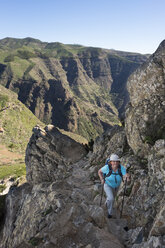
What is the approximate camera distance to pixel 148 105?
1712 cm

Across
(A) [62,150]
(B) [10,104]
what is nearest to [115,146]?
(A) [62,150]

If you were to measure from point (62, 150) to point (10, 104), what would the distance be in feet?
444

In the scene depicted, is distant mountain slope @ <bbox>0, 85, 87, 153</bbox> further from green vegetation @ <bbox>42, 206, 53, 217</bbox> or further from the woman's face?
the woman's face

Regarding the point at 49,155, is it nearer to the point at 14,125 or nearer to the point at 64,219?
the point at 64,219

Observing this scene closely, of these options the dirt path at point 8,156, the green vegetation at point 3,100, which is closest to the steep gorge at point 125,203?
the dirt path at point 8,156

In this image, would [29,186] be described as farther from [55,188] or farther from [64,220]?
[64,220]

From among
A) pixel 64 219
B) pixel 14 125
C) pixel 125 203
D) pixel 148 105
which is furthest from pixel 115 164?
pixel 14 125

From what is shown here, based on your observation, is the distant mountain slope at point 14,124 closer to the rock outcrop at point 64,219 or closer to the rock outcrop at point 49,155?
the rock outcrop at point 49,155

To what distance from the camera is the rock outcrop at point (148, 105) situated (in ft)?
52.2

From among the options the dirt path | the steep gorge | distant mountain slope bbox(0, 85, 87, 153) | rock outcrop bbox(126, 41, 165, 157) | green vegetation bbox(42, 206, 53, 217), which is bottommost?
the dirt path

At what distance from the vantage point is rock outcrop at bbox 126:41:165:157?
15922mm

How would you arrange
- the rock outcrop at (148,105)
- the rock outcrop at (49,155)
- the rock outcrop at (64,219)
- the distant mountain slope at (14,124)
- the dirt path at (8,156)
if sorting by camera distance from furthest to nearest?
the distant mountain slope at (14,124)
the dirt path at (8,156)
the rock outcrop at (49,155)
the rock outcrop at (148,105)
the rock outcrop at (64,219)

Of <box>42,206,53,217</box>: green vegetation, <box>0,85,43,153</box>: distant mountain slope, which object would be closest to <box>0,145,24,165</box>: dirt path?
<box>0,85,43,153</box>: distant mountain slope

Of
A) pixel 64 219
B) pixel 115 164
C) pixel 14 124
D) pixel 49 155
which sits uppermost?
pixel 115 164
